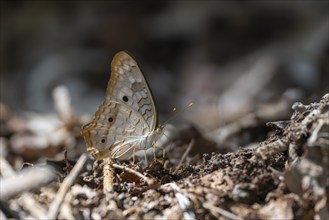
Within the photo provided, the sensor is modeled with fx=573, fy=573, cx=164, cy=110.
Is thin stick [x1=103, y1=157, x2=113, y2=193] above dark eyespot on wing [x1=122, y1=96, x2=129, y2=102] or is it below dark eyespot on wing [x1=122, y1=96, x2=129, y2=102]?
below

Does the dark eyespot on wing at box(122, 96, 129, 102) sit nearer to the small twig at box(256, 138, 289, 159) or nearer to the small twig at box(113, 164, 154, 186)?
the small twig at box(113, 164, 154, 186)

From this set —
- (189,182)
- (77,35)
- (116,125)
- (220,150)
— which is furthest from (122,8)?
(189,182)

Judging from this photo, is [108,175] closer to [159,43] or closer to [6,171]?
[6,171]

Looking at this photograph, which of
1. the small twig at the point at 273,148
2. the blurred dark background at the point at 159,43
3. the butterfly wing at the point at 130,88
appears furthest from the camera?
the blurred dark background at the point at 159,43

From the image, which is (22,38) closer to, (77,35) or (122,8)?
(77,35)

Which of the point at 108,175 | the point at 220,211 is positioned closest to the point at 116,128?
the point at 108,175

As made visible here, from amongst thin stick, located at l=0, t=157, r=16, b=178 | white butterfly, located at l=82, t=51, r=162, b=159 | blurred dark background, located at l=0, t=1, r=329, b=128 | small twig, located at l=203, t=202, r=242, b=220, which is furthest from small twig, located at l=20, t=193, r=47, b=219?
blurred dark background, located at l=0, t=1, r=329, b=128

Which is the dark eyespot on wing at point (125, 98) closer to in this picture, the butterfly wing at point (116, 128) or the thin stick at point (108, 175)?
the butterfly wing at point (116, 128)

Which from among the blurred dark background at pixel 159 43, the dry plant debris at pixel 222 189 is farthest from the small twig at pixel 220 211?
the blurred dark background at pixel 159 43
